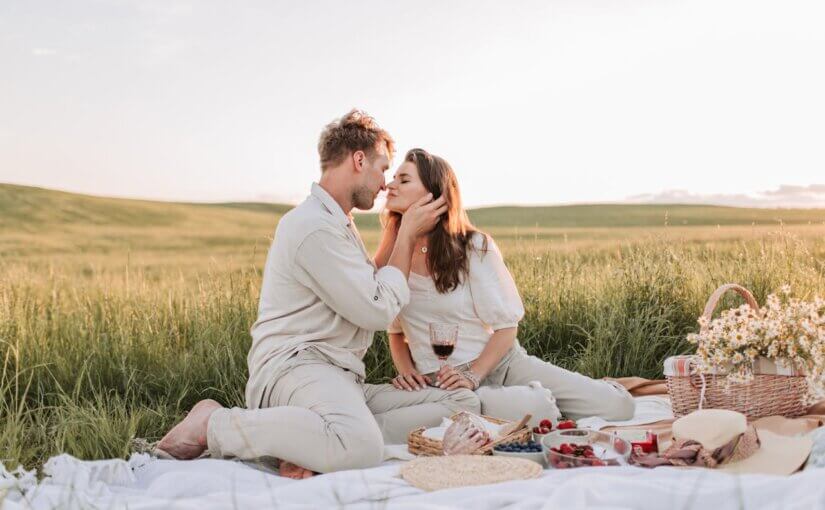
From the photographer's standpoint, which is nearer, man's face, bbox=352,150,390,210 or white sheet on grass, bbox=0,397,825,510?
white sheet on grass, bbox=0,397,825,510

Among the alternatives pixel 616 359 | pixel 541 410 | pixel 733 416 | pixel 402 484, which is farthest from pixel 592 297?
pixel 402 484

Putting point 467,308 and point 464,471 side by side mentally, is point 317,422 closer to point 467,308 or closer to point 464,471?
point 464,471

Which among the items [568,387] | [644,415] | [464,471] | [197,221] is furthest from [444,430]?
[197,221]

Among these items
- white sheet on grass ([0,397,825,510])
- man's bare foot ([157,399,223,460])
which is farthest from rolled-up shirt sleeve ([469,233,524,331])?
man's bare foot ([157,399,223,460])

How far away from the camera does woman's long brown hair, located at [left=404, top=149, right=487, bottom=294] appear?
4438 mm

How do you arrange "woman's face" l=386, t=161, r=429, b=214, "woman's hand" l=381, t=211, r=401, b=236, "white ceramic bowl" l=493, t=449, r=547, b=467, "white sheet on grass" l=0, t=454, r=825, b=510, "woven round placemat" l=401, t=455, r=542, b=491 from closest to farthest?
1. "white sheet on grass" l=0, t=454, r=825, b=510
2. "woven round placemat" l=401, t=455, r=542, b=491
3. "white ceramic bowl" l=493, t=449, r=547, b=467
4. "woman's face" l=386, t=161, r=429, b=214
5. "woman's hand" l=381, t=211, r=401, b=236

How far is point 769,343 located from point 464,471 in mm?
1915

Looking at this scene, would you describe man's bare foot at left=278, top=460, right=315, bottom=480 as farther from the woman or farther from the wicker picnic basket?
the wicker picnic basket

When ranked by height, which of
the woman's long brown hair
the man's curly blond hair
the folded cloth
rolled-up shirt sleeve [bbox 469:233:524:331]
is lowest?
the folded cloth

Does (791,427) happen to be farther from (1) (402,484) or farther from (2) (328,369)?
(2) (328,369)

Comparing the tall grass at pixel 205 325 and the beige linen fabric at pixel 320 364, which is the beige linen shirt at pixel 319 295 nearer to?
the beige linen fabric at pixel 320 364

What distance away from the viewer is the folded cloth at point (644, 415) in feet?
14.7

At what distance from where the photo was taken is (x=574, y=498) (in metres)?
2.73

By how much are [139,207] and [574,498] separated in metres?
26.3
